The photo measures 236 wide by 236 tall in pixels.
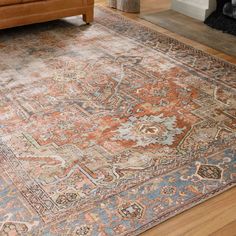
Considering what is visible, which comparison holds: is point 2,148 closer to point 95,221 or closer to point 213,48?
point 95,221

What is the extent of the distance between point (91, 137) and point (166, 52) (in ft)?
4.70

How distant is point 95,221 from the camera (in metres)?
1.88

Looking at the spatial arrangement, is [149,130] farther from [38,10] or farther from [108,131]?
[38,10]

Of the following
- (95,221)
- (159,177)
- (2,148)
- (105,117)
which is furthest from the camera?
(105,117)

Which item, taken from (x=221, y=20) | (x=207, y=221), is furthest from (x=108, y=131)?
(x=221, y=20)

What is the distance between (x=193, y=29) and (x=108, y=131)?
203cm

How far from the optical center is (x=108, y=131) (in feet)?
8.32

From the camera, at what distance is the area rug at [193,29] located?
3.82 meters

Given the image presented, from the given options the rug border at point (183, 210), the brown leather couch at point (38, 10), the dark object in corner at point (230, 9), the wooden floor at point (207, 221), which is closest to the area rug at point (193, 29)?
the dark object in corner at point (230, 9)

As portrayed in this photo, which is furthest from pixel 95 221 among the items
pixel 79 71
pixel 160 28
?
pixel 160 28

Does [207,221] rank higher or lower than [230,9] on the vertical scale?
lower

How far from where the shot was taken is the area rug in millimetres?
3820

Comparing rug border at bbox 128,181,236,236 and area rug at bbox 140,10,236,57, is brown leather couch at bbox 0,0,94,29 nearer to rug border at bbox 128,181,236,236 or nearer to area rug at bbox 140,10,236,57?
area rug at bbox 140,10,236,57

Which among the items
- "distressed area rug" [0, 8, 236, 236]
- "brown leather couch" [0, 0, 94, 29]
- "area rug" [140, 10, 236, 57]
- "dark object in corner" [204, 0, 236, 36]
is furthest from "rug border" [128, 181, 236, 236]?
"brown leather couch" [0, 0, 94, 29]
